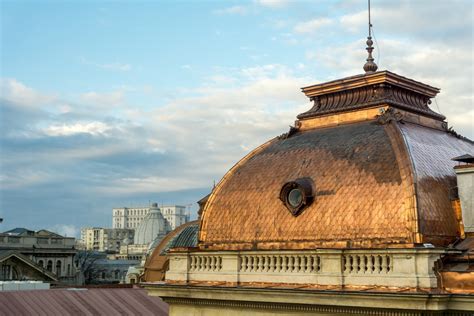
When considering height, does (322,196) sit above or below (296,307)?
above

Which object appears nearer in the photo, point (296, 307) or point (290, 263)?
point (296, 307)

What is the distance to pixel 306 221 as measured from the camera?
81.2 feet

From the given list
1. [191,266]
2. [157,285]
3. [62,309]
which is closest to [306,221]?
[191,266]

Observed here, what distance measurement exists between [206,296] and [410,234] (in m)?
8.68

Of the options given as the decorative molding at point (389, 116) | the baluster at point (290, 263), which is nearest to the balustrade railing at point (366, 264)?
the baluster at point (290, 263)

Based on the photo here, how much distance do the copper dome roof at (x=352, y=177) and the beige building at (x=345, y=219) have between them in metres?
0.05

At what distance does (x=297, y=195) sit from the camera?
25406 mm

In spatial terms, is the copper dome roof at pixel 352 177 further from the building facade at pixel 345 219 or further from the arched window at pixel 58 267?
the arched window at pixel 58 267

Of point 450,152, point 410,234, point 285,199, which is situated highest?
point 450,152

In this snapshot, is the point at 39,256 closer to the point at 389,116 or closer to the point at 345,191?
the point at 389,116

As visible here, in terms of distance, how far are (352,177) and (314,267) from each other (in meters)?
3.49

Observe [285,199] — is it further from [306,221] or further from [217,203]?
[217,203]

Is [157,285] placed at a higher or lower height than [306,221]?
lower

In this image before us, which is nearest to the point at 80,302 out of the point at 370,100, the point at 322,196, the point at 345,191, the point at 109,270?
the point at 322,196
